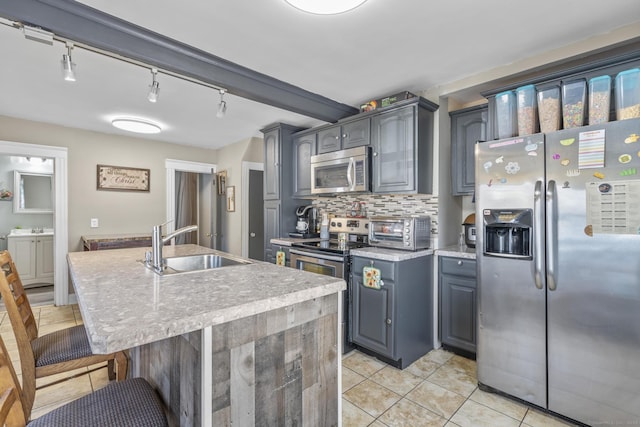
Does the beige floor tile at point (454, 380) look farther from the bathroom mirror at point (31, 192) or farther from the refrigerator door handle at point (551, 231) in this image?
the bathroom mirror at point (31, 192)

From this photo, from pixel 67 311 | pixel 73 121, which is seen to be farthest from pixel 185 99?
pixel 67 311

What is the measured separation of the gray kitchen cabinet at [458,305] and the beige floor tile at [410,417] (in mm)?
871

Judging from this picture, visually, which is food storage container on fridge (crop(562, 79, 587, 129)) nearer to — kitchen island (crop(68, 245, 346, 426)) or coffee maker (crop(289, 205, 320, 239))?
kitchen island (crop(68, 245, 346, 426))

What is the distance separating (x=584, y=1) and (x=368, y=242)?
7.30 ft

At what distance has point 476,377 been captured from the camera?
89.6 inches

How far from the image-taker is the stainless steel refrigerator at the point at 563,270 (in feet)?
A: 5.21

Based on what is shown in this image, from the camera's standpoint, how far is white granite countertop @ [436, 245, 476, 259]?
2496 millimetres

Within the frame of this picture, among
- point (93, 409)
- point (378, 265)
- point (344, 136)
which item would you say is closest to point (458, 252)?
point (378, 265)

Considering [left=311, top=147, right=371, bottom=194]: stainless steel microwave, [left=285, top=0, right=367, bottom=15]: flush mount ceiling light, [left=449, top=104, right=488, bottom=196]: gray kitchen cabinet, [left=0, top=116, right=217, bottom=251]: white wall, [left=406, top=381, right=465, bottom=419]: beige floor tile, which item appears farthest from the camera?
[left=0, top=116, right=217, bottom=251]: white wall

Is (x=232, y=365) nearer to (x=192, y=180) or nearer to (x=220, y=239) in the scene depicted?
(x=220, y=239)

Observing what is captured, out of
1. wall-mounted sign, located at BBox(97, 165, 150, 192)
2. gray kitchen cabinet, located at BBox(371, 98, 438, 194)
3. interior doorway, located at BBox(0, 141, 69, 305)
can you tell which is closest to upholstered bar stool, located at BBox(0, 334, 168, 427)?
gray kitchen cabinet, located at BBox(371, 98, 438, 194)

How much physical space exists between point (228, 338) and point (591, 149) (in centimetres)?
206

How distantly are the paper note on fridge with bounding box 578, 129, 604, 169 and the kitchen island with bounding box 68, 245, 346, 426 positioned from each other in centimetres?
154

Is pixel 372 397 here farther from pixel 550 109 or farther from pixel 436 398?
pixel 550 109
